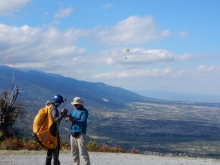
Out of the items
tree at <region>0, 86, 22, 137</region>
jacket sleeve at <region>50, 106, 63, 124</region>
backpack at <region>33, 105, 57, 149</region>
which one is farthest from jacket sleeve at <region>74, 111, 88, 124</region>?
tree at <region>0, 86, 22, 137</region>

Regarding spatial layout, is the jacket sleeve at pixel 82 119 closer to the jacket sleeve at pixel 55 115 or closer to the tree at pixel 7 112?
the jacket sleeve at pixel 55 115

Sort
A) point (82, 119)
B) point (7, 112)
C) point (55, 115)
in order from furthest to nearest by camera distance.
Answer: point (7, 112) → point (82, 119) → point (55, 115)

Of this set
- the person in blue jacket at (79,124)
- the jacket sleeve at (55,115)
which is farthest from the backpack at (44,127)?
the person in blue jacket at (79,124)

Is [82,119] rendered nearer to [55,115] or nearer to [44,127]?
[55,115]

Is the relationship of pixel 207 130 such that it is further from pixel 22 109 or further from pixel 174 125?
pixel 22 109

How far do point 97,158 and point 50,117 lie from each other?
18.5ft

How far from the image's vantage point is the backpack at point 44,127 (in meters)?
8.55

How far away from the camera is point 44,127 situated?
8.61 m

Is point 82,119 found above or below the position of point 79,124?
above

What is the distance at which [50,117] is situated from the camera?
860 cm

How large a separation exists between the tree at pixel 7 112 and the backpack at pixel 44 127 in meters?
10.6

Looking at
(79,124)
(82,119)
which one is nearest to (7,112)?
(79,124)

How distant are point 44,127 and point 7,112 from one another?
11.2 meters

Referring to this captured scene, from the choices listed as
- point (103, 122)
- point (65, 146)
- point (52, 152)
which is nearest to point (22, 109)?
point (65, 146)
